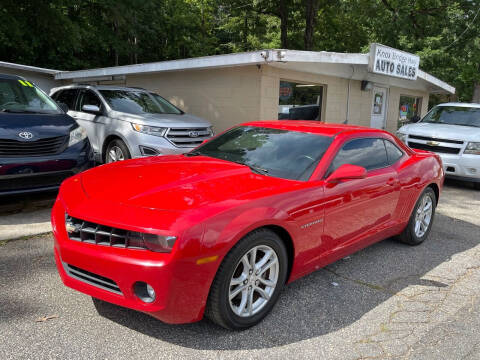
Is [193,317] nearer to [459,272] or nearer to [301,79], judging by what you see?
[459,272]

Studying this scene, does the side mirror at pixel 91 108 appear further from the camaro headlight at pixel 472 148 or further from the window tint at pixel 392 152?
the camaro headlight at pixel 472 148

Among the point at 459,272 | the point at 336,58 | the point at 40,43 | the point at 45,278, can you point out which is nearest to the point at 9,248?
the point at 45,278

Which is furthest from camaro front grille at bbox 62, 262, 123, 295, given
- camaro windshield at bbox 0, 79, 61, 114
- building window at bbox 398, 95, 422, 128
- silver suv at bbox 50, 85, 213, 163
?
building window at bbox 398, 95, 422, 128

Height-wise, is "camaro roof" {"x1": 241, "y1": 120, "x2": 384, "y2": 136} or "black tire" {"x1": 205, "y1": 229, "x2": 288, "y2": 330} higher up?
"camaro roof" {"x1": 241, "y1": 120, "x2": 384, "y2": 136}

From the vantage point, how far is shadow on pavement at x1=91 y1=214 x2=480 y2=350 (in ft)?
9.20

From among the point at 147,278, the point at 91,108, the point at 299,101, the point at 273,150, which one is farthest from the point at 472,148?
the point at 147,278

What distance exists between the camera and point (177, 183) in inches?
124

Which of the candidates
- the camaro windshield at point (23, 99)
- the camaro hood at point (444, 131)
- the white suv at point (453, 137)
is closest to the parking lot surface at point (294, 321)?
the camaro windshield at point (23, 99)

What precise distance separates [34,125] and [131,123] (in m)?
2.05

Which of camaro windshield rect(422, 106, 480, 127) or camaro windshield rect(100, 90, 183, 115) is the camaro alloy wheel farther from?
camaro windshield rect(422, 106, 480, 127)

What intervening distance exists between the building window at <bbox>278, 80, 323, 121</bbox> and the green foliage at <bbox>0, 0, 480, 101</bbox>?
8771 mm

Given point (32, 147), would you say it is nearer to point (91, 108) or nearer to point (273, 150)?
point (91, 108)

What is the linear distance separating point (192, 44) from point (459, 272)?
23.7 metres

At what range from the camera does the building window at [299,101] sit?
10.2m
